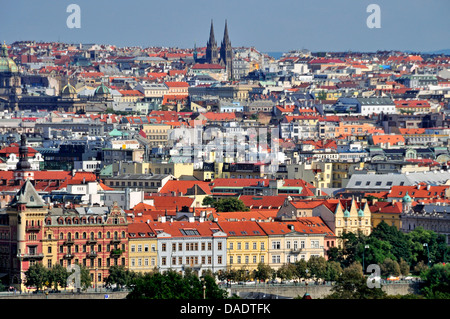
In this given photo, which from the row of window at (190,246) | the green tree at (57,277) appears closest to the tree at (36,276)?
the green tree at (57,277)

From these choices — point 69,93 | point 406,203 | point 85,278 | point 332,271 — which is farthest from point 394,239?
point 69,93

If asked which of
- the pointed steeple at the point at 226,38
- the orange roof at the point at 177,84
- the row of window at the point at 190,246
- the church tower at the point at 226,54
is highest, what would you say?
the pointed steeple at the point at 226,38

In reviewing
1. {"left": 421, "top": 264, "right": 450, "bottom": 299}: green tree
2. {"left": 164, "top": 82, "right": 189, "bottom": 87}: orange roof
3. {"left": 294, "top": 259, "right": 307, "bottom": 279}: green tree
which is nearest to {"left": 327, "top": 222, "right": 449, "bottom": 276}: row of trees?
{"left": 294, "top": 259, "right": 307, "bottom": 279}: green tree

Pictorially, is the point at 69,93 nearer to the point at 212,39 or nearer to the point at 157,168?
the point at 212,39

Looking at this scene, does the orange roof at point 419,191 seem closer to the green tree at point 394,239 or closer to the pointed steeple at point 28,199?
the green tree at point 394,239

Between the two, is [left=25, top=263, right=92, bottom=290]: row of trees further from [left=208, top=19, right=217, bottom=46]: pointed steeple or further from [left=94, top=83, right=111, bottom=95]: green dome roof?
[left=208, top=19, right=217, bottom=46]: pointed steeple

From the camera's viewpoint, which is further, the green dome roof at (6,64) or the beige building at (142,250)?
the green dome roof at (6,64)

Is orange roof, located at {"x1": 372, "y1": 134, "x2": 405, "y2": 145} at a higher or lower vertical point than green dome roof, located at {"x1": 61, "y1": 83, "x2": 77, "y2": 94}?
lower
